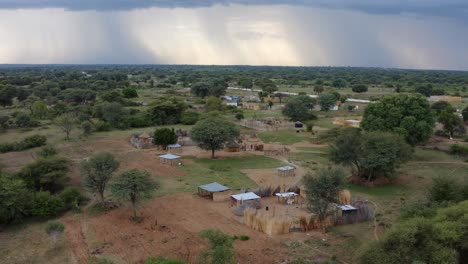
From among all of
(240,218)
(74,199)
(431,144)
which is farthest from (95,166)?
(431,144)

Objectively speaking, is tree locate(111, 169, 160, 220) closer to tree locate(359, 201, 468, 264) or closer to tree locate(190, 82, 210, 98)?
tree locate(359, 201, 468, 264)

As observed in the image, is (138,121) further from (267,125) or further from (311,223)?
(311,223)

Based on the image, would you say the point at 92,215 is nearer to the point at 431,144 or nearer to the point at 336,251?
the point at 336,251

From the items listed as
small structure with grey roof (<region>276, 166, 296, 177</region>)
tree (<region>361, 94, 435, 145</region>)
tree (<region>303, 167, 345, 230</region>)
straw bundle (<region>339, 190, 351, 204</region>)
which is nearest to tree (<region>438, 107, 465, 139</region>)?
tree (<region>361, 94, 435, 145</region>)

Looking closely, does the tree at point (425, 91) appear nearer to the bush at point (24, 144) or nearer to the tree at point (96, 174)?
the bush at point (24, 144)

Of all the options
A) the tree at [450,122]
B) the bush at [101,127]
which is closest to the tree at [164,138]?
the bush at [101,127]

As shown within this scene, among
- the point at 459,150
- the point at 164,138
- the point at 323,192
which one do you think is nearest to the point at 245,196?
the point at 323,192

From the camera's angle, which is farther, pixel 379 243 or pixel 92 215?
pixel 92 215
